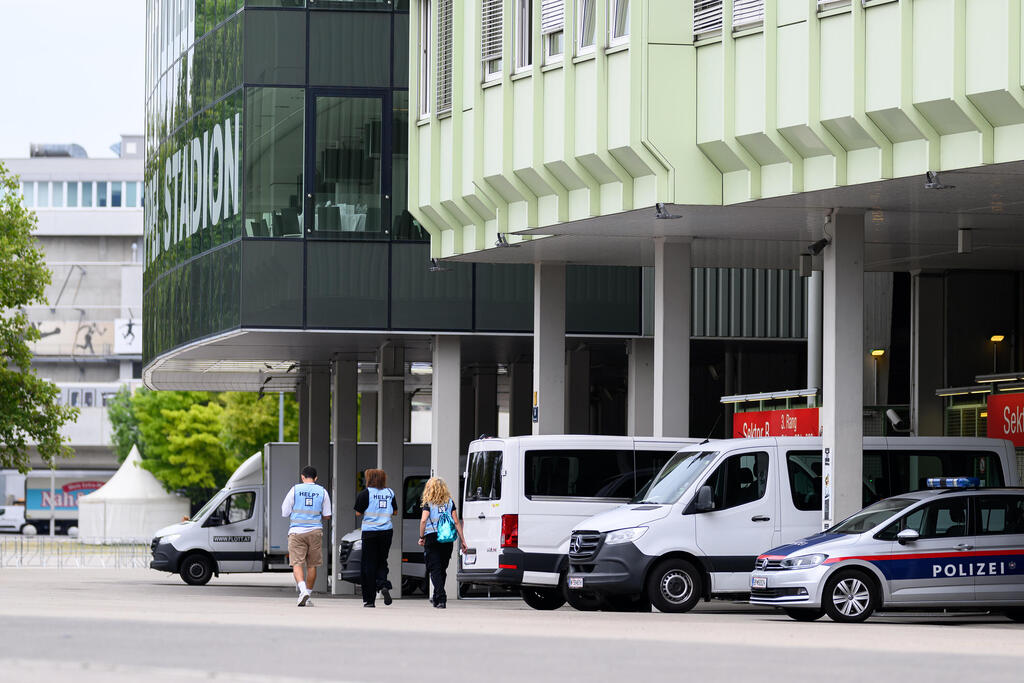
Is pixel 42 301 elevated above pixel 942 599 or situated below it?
above

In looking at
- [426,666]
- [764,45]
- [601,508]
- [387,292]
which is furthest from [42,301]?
[426,666]

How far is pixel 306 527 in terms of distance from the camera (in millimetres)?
21688

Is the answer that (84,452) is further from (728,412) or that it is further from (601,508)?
(601,508)

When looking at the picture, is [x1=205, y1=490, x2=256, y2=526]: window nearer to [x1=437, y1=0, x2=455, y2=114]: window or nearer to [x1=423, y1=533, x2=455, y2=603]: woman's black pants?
[x1=437, y1=0, x2=455, y2=114]: window

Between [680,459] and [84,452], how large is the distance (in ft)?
294

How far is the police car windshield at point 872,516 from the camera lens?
1953 centimetres

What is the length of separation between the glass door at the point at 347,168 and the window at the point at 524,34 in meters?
5.48

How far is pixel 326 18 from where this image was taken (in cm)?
3048

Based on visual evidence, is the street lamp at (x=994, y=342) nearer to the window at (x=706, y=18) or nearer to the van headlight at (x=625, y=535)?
the window at (x=706, y=18)

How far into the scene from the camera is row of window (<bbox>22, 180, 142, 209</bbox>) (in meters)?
122

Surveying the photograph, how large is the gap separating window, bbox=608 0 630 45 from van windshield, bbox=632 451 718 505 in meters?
5.51

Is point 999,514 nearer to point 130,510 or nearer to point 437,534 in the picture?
point 437,534

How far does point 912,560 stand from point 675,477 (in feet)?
10.9

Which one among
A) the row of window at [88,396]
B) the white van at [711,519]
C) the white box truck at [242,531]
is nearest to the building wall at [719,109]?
the white van at [711,519]
